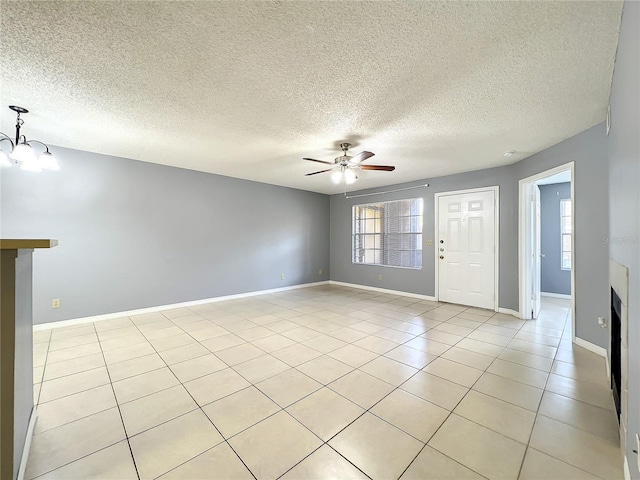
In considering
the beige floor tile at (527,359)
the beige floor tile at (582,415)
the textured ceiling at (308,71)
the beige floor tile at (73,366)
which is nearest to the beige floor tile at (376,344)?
the beige floor tile at (527,359)

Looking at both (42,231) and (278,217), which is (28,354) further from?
(278,217)

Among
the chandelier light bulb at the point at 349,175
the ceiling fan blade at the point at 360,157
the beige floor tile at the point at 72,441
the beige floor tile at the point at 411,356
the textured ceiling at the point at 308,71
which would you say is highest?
the textured ceiling at the point at 308,71

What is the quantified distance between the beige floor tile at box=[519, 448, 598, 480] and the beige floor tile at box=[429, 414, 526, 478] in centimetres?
3

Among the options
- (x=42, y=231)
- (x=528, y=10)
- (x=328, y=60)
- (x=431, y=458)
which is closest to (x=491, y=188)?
(x=528, y=10)

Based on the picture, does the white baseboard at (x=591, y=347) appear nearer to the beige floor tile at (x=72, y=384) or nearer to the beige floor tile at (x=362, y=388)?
the beige floor tile at (x=362, y=388)

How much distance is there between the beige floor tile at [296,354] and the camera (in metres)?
2.61

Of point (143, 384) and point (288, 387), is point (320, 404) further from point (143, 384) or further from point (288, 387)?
point (143, 384)

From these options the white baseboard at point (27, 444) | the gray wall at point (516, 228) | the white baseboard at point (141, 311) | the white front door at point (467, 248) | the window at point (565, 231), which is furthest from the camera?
the window at point (565, 231)

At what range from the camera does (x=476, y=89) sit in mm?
2098

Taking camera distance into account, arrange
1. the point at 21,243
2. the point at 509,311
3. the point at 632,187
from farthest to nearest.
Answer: the point at 509,311, the point at 632,187, the point at 21,243

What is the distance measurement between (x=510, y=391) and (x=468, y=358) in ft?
1.88

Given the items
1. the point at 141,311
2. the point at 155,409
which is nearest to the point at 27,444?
the point at 155,409

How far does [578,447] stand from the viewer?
5.01 feet

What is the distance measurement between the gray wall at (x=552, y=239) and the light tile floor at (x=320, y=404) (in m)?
2.61
